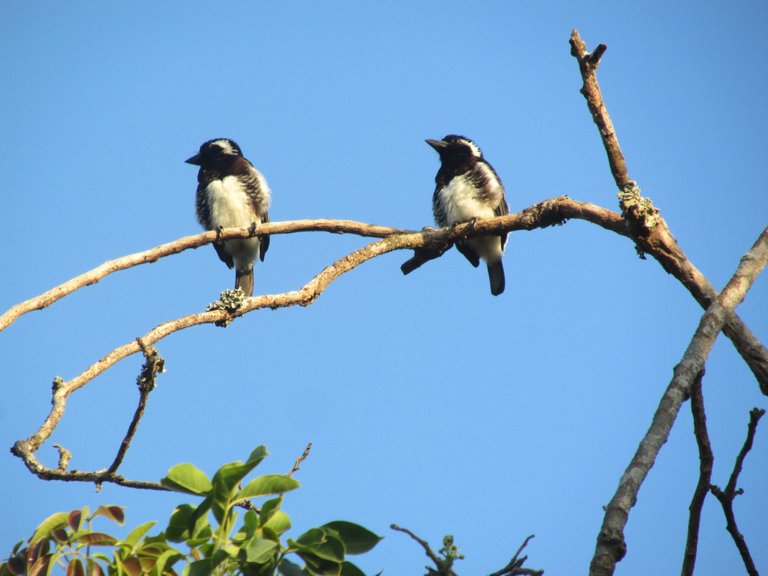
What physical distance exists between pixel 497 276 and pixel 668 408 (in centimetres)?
481

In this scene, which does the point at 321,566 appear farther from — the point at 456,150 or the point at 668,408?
the point at 456,150

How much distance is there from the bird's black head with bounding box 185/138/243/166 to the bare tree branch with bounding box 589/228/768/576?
5814mm

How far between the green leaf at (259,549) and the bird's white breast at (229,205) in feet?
19.3

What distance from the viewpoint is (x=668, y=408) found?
7.67 feet

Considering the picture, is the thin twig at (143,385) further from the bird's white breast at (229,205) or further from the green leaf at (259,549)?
the bird's white breast at (229,205)

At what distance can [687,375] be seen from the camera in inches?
96.3

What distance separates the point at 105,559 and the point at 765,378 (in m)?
2.14

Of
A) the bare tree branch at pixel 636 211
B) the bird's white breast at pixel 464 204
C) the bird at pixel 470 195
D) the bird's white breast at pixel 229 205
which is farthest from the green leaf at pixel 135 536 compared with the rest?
the bird's white breast at pixel 229 205

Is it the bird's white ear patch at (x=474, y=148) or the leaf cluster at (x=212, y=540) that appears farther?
the bird's white ear patch at (x=474, y=148)

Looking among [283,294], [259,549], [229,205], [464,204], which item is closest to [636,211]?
[283,294]

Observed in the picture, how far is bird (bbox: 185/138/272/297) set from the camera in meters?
7.44

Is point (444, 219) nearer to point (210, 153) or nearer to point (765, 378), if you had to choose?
point (210, 153)

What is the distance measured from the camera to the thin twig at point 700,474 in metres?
2.35

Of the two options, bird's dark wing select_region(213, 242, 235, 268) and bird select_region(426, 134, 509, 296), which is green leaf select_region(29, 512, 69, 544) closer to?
bird select_region(426, 134, 509, 296)
